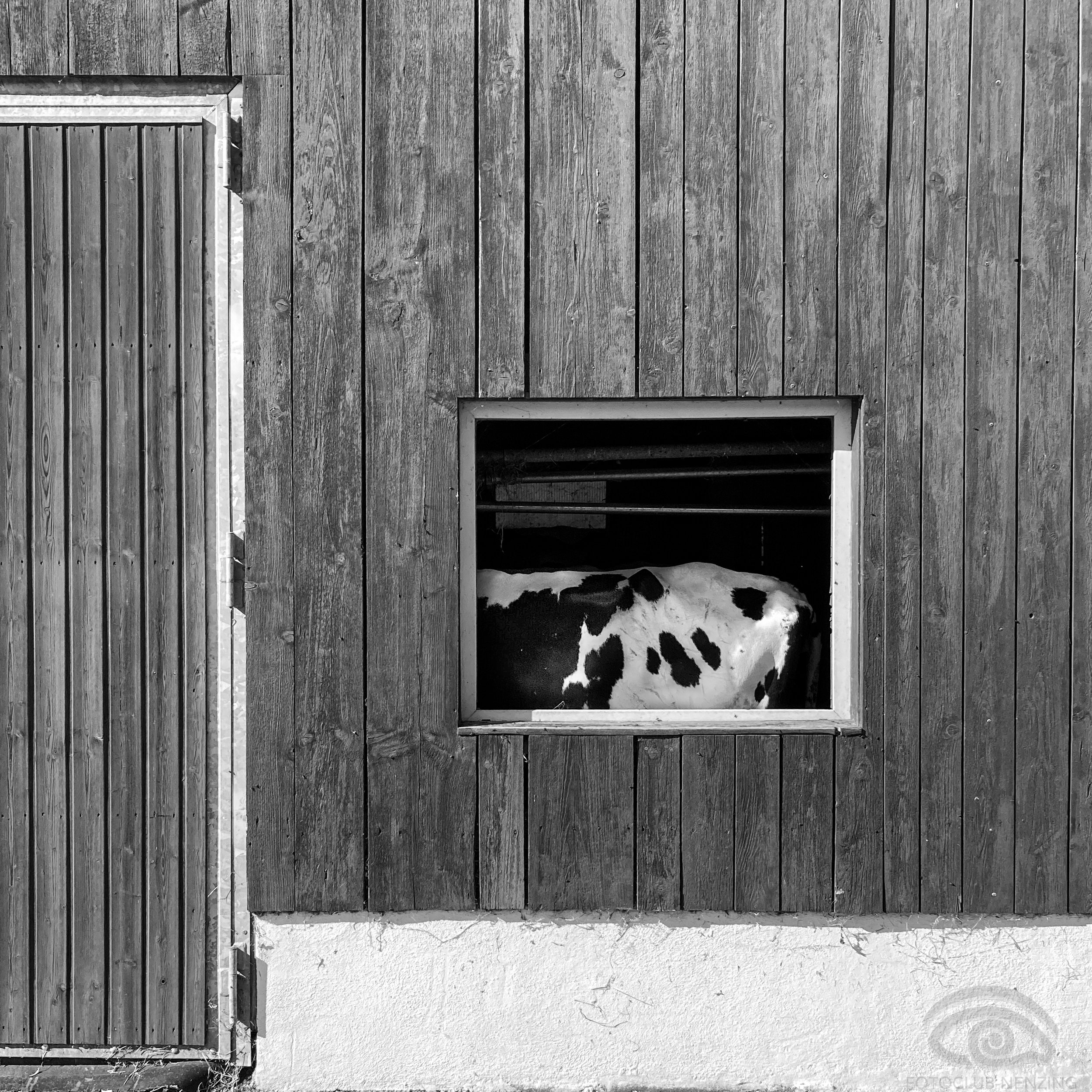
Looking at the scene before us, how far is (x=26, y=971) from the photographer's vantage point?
278cm

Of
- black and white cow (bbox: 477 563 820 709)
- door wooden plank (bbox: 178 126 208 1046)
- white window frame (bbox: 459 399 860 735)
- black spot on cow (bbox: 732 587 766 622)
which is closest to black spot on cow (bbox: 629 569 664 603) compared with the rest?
black and white cow (bbox: 477 563 820 709)

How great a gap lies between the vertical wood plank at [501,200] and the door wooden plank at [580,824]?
1118mm

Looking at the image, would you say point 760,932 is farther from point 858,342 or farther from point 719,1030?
point 858,342

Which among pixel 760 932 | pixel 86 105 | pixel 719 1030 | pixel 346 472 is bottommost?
pixel 719 1030

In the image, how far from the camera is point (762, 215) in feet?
8.89

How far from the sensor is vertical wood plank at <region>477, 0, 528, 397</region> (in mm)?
2697

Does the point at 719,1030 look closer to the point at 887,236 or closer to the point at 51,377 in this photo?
the point at 887,236

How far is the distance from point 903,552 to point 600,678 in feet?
3.36

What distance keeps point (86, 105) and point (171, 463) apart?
44.1 inches

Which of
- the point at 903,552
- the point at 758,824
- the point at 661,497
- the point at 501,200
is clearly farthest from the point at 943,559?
the point at 501,200

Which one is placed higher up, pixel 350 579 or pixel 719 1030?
pixel 350 579

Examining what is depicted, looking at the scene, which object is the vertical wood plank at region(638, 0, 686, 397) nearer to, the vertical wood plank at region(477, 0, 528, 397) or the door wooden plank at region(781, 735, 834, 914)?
the vertical wood plank at region(477, 0, 528, 397)

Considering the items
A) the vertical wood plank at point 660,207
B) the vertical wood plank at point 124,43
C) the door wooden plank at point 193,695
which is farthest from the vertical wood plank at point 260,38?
the vertical wood plank at point 660,207

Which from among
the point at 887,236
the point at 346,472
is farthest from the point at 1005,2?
the point at 346,472
